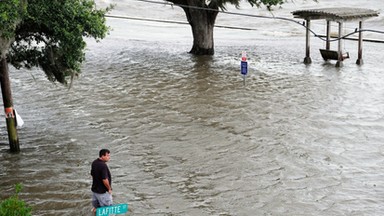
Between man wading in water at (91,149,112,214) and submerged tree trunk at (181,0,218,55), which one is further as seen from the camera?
submerged tree trunk at (181,0,218,55)

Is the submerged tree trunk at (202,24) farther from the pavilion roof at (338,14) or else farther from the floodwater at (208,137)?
the pavilion roof at (338,14)

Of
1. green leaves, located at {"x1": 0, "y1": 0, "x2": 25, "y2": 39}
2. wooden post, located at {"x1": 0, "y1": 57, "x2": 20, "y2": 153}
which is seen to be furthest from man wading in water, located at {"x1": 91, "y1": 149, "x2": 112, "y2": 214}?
wooden post, located at {"x1": 0, "y1": 57, "x2": 20, "y2": 153}

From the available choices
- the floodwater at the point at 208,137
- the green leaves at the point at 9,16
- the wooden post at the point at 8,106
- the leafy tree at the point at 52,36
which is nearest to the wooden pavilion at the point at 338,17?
the floodwater at the point at 208,137

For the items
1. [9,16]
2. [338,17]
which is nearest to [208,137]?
[9,16]

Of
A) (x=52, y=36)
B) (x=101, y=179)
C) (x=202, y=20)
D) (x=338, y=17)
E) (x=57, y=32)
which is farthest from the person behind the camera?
(x=202, y=20)

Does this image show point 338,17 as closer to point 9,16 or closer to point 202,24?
point 202,24

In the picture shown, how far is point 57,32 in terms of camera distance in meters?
13.9

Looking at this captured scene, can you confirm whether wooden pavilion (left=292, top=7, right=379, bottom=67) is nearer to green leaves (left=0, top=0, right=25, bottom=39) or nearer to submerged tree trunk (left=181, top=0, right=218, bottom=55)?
submerged tree trunk (left=181, top=0, right=218, bottom=55)

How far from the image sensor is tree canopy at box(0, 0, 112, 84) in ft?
45.4

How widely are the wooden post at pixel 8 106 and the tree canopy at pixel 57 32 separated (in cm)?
46

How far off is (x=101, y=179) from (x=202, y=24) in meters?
19.5

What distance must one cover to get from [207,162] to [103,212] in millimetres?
5718

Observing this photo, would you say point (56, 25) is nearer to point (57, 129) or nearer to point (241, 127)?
point (57, 129)

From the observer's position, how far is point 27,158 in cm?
1424
